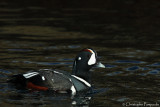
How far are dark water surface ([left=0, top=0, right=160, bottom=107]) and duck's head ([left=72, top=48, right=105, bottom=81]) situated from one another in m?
0.53

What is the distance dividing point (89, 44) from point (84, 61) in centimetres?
535

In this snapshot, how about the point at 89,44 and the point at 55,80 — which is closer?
the point at 55,80

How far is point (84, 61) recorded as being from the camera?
11.4 m

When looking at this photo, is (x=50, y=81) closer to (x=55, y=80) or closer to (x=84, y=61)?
(x=55, y=80)

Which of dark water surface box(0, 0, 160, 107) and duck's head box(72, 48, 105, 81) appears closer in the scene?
dark water surface box(0, 0, 160, 107)

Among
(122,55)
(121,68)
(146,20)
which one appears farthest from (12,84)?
(146,20)

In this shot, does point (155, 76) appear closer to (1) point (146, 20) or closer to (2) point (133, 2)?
(1) point (146, 20)

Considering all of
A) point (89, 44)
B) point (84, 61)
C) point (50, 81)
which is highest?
point (89, 44)

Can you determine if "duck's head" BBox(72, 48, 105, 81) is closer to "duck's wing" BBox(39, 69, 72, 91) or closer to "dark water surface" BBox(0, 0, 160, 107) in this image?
"dark water surface" BBox(0, 0, 160, 107)

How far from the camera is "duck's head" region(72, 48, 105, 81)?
11461 mm

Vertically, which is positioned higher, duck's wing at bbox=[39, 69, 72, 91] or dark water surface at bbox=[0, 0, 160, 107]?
dark water surface at bbox=[0, 0, 160, 107]

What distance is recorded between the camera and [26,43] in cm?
1673

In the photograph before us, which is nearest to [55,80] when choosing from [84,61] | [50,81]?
[50,81]

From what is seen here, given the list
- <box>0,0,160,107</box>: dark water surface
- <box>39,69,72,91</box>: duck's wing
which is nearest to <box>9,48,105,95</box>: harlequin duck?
<box>39,69,72,91</box>: duck's wing
